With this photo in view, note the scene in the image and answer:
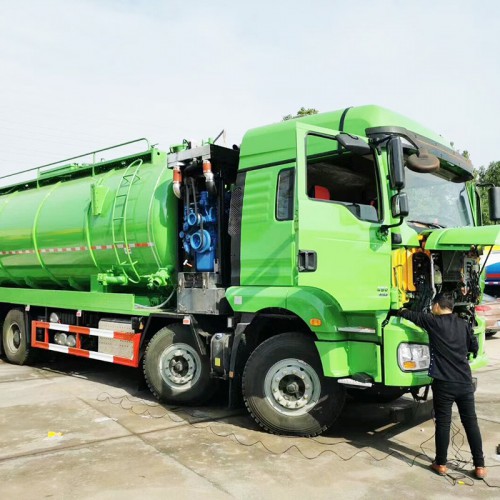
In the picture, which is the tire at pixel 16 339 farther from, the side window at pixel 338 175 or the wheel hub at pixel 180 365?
the side window at pixel 338 175

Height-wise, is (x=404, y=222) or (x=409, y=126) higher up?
(x=409, y=126)

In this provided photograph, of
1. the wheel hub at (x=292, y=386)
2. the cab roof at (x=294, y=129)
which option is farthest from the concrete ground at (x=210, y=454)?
the cab roof at (x=294, y=129)

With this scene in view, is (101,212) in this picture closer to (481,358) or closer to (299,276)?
(299,276)

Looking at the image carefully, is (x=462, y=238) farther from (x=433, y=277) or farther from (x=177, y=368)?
(x=177, y=368)

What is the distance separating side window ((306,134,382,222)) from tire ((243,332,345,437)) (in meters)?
1.48

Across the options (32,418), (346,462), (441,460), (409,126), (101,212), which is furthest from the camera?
(101,212)

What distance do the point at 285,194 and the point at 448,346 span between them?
2138mm

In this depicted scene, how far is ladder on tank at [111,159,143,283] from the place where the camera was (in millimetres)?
7470

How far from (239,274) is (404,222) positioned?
1.86 metres

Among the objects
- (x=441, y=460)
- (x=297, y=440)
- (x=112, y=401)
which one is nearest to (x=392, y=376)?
(x=441, y=460)

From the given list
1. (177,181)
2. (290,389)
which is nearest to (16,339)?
(177,181)

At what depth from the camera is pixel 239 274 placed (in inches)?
238

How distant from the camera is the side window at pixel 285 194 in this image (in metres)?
5.50

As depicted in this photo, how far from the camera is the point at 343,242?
5168 mm
